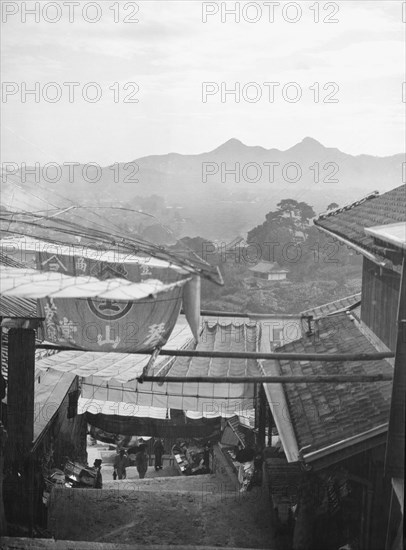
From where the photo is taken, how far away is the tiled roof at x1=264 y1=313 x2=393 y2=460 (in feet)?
28.4

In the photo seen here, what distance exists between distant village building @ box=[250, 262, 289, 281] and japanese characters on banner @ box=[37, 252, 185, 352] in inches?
2164

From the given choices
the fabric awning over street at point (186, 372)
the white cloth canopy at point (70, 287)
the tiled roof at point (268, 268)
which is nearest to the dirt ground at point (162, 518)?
the fabric awning over street at point (186, 372)

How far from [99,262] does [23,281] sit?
1.73 meters

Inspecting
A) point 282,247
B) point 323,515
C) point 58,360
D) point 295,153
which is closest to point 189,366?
point 58,360

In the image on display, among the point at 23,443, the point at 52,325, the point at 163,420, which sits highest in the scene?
the point at 52,325

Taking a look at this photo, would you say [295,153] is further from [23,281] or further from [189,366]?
[23,281]

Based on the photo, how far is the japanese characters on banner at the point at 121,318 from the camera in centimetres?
880

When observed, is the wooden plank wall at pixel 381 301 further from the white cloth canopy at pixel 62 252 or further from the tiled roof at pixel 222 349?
the white cloth canopy at pixel 62 252

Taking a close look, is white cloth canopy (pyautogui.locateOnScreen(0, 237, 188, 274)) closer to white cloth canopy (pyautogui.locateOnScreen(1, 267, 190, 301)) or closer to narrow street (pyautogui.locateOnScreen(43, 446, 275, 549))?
white cloth canopy (pyautogui.locateOnScreen(1, 267, 190, 301))

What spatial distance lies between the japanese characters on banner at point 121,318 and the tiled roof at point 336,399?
8.61 ft

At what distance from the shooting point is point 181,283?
845cm

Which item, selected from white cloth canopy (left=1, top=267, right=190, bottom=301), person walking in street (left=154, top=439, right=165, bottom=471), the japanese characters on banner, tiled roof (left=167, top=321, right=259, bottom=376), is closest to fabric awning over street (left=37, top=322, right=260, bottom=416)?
tiled roof (left=167, top=321, right=259, bottom=376)

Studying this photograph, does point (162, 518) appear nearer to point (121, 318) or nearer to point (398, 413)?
point (121, 318)

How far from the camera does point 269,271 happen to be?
6469 cm
